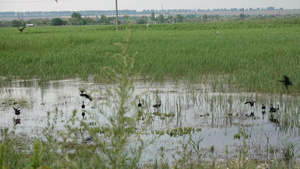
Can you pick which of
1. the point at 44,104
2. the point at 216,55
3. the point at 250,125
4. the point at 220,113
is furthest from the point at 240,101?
the point at 216,55

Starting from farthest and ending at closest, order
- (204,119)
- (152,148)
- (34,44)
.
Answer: (34,44)
(204,119)
(152,148)

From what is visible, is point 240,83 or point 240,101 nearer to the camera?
point 240,101

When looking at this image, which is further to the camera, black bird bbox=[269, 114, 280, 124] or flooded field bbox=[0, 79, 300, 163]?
black bird bbox=[269, 114, 280, 124]

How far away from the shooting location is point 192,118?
6801 mm

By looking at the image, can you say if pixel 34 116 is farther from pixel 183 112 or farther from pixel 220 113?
pixel 220 113

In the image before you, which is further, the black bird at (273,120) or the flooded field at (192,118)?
the black bird at (273,120)

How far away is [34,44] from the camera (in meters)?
19.1

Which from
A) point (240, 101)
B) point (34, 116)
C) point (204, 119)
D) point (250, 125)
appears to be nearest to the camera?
point (250, 125)

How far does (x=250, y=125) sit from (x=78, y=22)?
8589 centimetres

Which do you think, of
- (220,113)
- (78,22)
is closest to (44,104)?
(220,113)

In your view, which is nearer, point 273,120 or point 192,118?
point 273,120

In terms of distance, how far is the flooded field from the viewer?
5264mm

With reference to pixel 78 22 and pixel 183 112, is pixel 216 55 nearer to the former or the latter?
pixel 183 112

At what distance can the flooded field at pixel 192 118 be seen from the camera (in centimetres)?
526
